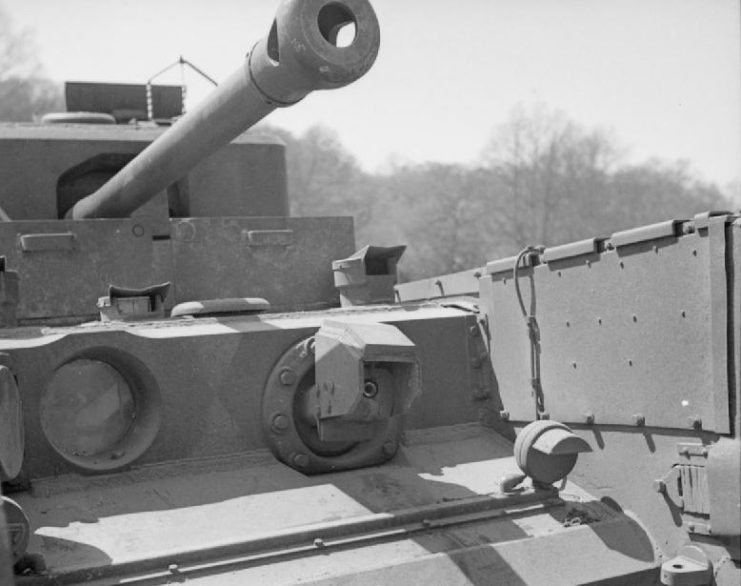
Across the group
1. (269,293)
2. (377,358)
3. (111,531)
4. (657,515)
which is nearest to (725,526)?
(657,515)

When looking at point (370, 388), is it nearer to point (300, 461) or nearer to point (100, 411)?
point (300, 461)

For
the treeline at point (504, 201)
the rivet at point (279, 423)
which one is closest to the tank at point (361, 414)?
the rivet at point (279, 423)

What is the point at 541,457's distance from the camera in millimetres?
4719

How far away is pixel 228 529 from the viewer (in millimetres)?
4312

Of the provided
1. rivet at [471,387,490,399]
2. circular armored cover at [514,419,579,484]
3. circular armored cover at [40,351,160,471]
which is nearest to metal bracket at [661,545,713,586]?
circular armored cover at [514,419,579,484]

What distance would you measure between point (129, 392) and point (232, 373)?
1.56ft

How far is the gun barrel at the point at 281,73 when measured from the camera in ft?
13.6

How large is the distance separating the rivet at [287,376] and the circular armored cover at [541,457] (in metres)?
1.09

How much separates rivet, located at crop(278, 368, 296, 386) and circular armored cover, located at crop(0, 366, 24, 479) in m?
1.26

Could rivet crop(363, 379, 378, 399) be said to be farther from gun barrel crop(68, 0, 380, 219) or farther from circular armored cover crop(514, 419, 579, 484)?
gun barrel crop(68, 0, 380, 219)

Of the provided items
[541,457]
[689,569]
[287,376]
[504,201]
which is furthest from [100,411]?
[504,201]

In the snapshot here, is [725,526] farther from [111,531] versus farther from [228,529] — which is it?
[111,531]

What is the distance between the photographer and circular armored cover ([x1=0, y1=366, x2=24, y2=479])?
13.2ft

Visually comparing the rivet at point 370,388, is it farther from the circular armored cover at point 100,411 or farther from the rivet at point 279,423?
the circular armored cover at point 100,411
